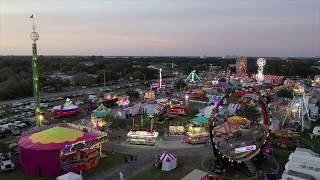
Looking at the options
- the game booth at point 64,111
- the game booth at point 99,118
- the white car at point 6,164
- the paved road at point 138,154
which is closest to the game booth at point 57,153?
the white car at point 6,164

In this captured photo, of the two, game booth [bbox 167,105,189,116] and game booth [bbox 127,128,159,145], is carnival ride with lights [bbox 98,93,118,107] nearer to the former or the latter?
game booth [bbox 167,105,189,116]

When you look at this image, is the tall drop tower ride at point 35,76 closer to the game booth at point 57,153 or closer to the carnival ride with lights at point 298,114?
the game booth at point 57,153

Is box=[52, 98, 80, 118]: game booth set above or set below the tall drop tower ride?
below

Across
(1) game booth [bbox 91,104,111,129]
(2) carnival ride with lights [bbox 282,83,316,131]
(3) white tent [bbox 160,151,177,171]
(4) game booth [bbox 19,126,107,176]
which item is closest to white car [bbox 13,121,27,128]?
(1) game booth [bbox 91,104,111,129]

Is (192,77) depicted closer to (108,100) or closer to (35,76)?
(108,100)

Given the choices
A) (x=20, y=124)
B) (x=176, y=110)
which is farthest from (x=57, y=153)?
(x=176, y=110)

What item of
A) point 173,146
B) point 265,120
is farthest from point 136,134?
point 265,120

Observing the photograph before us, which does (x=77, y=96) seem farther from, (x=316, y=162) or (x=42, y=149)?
(x=316, y=162)
